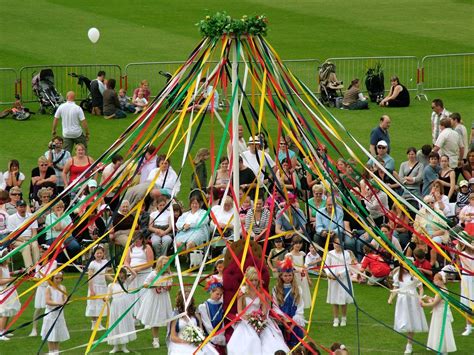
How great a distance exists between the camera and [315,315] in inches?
656

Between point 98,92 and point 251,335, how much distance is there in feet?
39.1

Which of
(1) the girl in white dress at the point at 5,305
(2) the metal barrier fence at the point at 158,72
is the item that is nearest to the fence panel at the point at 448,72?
(2) the metal barrier fence at the point at 158,72

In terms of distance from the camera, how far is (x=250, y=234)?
45.1 ft

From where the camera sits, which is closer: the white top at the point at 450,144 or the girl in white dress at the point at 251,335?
the girl in white dress at the point at 251,335

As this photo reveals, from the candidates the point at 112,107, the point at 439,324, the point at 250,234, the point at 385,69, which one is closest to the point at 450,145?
the point at 439,324

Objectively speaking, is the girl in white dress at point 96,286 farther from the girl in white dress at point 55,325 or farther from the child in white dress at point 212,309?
the child in white dress at point 212,309

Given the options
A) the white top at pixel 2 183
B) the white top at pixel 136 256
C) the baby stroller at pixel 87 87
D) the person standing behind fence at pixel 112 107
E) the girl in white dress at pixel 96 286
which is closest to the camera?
the girl in white dress at pixel 96 286

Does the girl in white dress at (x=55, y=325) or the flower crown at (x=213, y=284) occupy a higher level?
the flower crown at (x=213, y=284)

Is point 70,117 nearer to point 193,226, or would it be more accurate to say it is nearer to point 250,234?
point 193,226

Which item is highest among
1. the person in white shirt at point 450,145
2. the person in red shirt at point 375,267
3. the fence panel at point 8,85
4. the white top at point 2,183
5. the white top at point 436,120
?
the fence panel at point 8,85

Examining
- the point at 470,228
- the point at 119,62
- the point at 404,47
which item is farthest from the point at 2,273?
the point at 404,47

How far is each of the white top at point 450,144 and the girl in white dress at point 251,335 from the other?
789cm

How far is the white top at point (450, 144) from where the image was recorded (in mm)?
20391

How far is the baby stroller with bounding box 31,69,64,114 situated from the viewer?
24.3 m
